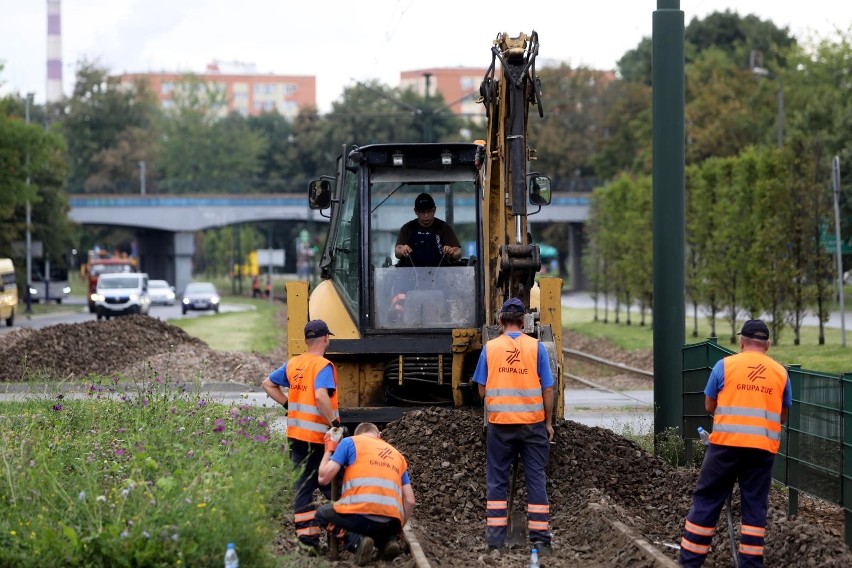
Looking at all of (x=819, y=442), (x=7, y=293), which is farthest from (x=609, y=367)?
(x=7, y=293)

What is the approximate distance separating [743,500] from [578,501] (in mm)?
2404

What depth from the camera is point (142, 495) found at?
8469 mm

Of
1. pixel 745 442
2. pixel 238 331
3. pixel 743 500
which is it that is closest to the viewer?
pixel 745 442

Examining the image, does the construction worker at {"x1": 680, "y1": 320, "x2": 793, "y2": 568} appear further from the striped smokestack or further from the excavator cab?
the striped smokestack

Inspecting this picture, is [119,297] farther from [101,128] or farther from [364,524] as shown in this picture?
[101,128]

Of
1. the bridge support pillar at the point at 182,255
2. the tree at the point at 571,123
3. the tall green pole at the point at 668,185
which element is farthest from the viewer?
the tree at the point at 571,123

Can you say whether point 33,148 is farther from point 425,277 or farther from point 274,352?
point 425,277

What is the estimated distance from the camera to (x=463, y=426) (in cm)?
1238

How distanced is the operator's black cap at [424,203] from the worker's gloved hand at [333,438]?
4751 millimetres

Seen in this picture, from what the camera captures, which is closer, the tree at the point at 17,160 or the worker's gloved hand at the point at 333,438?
the worker's gloved hand at the point at 333,438

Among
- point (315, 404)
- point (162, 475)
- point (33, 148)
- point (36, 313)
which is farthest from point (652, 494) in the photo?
point (36, 313)

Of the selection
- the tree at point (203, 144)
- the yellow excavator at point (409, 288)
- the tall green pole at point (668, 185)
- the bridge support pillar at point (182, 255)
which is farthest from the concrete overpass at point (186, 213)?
the yellow excavator at point (409, 288)

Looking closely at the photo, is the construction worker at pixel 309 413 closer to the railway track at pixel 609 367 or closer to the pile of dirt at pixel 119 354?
the railway track at pixel 609 367

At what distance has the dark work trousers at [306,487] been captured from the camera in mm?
9773
